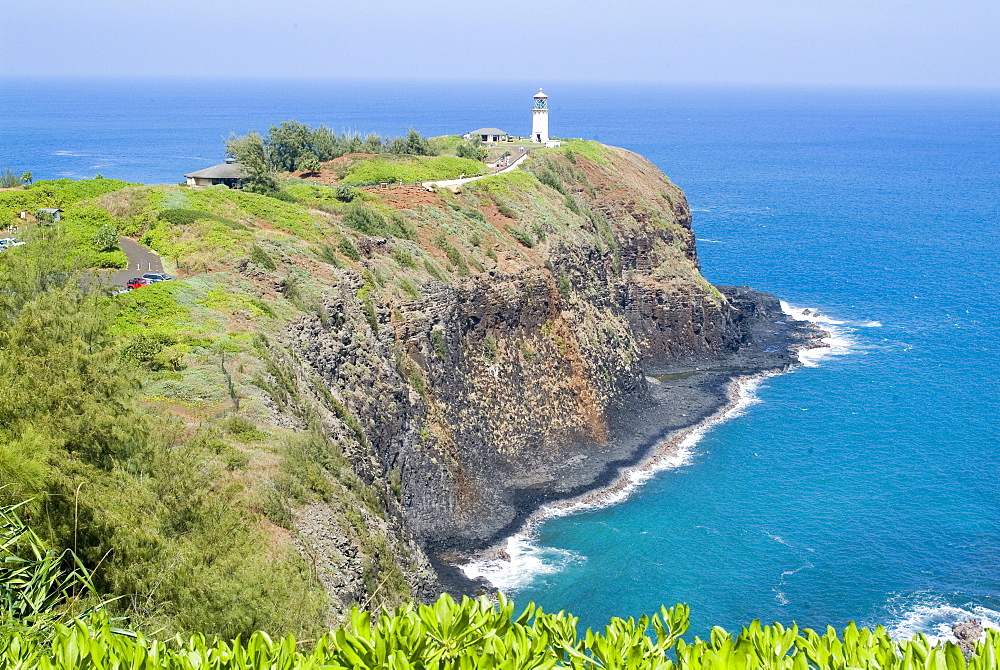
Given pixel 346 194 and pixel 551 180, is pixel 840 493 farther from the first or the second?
pixel 346 194

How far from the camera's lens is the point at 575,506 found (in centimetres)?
5169

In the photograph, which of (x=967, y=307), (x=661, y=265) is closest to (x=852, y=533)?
(x=661, y=265)

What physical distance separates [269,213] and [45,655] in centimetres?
4386

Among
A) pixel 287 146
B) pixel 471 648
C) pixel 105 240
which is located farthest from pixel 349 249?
pixel 471 648

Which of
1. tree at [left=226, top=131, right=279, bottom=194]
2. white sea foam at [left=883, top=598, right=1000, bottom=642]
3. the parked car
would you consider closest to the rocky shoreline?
white sea foam at [left=883, top=598, right=1000, bottom=642]

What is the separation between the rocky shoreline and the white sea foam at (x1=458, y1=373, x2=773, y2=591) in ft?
0.44

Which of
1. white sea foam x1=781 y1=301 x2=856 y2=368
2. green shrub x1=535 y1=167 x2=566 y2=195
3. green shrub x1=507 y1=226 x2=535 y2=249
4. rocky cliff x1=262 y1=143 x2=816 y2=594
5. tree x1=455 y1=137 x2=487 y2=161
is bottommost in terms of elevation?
white sea foam x1=781 y1=301 x2=856 y2=368

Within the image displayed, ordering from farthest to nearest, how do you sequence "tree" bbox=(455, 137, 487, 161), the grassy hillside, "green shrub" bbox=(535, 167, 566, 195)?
1. "tree" bbox=(455, 137, 487, 161)
2. "green shrub" bbox=(535, 167, 566, 195)
3. the grassy hillside

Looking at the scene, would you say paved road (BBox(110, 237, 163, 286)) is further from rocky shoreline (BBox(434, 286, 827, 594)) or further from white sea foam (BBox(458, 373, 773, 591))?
white sea foam (BBox(458, 373, 773, 591))

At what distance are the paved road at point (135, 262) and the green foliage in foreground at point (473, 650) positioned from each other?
33.3 metres

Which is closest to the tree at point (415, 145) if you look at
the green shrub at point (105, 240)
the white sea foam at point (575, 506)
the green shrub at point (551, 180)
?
the green shrub at point (551, 180)

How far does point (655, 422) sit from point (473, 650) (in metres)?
53.0

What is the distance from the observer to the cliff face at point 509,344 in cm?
4562

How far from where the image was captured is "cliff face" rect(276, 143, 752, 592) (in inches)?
1796
